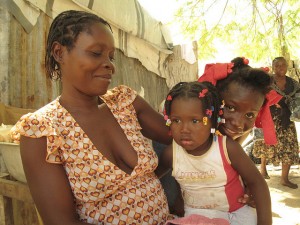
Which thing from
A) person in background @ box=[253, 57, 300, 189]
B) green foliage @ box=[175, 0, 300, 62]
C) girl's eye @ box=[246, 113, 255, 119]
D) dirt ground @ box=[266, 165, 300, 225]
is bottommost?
dirt ground @ box=[266, 165, 300, 225]

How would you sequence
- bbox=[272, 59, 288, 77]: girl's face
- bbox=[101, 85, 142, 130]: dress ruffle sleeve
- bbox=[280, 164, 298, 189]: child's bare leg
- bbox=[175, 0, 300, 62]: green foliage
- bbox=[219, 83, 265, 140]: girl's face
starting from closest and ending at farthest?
bbox=[101, 85, 142, 130]: dress ruffle sleeve → bbox=[219, 83, 265, 140]: girl's face → bbox=[175, 0, 300, 62]: green foliage → bbox=[272, 59, 288, 77]: girl's face → bbox=[280, 164, 298, 189]: child's bare leg

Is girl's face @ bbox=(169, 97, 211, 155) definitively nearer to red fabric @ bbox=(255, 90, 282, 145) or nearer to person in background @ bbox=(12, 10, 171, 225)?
person in background @ bbox=(12, 10, 171, 225)

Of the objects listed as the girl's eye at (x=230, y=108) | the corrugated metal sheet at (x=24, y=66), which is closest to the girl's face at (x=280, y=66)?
the corrugated metal sheet at (x=24, y=66)

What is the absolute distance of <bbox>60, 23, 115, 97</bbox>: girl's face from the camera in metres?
1.52

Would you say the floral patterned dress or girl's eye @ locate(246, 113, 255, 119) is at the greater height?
girl's eye @ locate(246, 113, 255, 119)

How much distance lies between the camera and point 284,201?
16.7 ft

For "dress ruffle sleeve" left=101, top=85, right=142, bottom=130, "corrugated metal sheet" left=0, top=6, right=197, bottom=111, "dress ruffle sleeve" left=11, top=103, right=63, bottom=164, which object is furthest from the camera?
"corrugated metal sheet" left=0, top=6, right=197, bottom=111

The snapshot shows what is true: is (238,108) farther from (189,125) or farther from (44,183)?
(44,183)

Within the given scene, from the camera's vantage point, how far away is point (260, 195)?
1.74 m

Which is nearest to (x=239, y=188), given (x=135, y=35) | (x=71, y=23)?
(x=71, y=23)

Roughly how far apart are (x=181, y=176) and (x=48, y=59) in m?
0.94

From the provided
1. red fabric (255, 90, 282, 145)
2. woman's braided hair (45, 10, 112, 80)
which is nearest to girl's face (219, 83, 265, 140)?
red fabric (255, 90, 282, 145)

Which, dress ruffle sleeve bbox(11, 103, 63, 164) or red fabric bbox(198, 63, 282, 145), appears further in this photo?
red fabric bbox(198, 63, 282, 145)

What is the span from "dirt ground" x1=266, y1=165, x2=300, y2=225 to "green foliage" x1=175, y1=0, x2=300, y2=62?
92.1 inches
